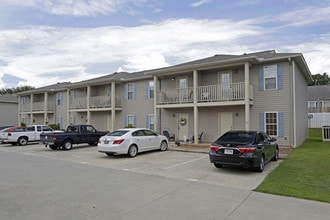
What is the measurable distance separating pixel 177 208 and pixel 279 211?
207cm

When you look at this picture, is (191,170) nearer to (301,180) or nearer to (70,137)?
(301,180)

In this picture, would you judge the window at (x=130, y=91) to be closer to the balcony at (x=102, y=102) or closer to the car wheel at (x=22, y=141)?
the balcony at (x=102, y=102)

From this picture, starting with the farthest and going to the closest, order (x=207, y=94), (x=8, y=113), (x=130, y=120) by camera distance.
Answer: (x=8, y=113), (x=130, y=120), (x=207, y=94)

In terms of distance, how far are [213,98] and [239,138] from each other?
8.25 meters

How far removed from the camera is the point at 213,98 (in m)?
17.3

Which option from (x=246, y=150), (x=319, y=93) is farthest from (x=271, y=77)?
(x=319, y=93)

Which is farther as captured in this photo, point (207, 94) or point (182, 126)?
point (182, 126)

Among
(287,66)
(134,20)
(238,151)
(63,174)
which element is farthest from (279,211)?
(134,20)

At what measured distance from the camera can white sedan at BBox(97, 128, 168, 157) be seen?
1250 centimetres

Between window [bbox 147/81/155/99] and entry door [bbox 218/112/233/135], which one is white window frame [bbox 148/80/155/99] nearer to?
window [bbox 147/81/155/99]

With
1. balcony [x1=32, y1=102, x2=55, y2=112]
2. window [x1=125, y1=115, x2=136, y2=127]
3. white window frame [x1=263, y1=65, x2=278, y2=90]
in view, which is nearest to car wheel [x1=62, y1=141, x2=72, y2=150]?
window [x1=125, y1=115, x2=136, y2=127]

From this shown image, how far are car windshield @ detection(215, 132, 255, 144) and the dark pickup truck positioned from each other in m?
11.3

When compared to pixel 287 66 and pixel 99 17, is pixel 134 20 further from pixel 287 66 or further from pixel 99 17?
pixel 287 66

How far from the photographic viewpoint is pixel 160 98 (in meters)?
19.9
